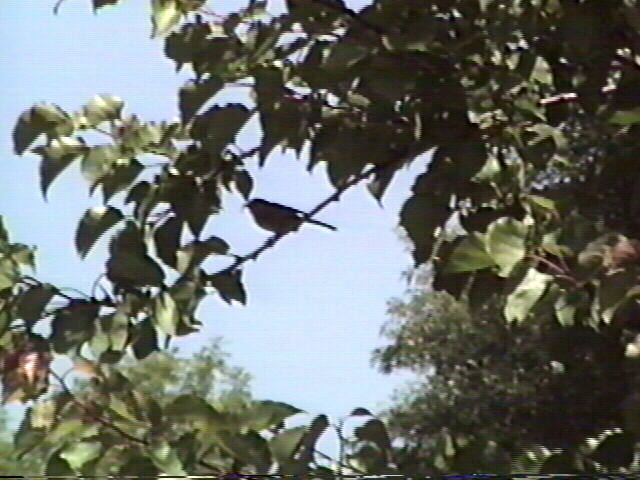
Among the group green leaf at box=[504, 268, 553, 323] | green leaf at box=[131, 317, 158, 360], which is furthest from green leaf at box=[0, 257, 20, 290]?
green leaf at box=[504, 268, 553, 323]

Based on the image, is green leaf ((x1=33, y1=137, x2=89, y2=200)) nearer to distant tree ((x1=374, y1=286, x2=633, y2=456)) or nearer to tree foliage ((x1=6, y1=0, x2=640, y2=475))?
tree foliage ((x1=6, y1=0, x2=640, y2=475))

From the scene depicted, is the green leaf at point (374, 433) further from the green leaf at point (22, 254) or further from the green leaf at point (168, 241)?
the green leaf at point (22, 254)

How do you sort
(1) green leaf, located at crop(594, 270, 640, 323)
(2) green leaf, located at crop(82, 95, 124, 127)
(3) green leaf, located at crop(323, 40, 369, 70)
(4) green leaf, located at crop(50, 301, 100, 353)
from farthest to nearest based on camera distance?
(2) green leaf, located at crop(82, 95, 124, 127), (4) green leaf, located at crop(50, 301, 100, 353), (3) green leaf, located at crop(323, 40, 369, 70), (1) green leaf, located at crop(594, 270, 640, 323)

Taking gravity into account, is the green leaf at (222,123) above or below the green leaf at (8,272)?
above

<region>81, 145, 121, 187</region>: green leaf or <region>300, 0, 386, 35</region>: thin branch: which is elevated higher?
<region>300, 0, 386, 35</region>: thin branch

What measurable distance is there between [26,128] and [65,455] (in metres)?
0.29

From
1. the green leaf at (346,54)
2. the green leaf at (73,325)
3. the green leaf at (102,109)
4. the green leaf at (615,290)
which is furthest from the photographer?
the green leaf at (102,109)

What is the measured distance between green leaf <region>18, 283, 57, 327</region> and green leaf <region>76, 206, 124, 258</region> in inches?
1.9

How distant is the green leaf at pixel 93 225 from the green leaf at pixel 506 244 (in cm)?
37

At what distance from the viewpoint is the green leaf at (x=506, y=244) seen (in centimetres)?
86

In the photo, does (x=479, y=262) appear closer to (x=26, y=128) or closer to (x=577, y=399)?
(x=577, y=399)

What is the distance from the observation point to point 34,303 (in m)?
1.08

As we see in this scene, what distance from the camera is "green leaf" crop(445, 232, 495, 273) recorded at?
0.88 m

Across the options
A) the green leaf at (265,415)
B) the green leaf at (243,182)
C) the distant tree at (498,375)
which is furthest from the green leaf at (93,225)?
the distant tree at (498,375)
